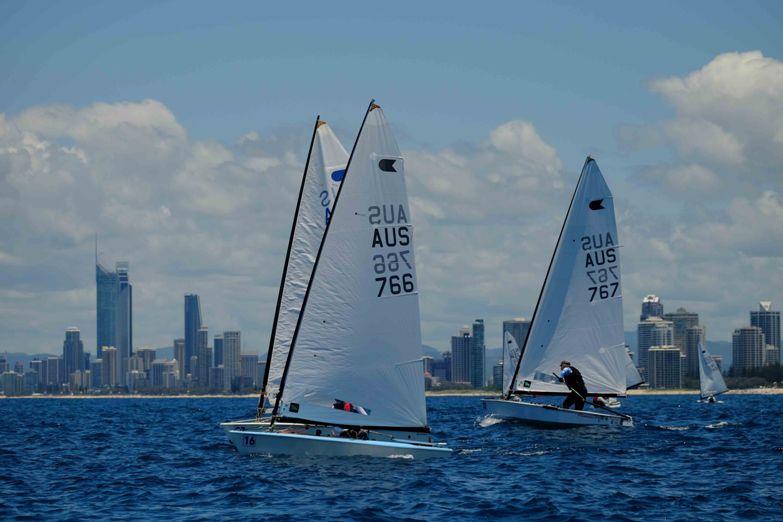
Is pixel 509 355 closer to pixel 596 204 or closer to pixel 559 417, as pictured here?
pixel 596 204

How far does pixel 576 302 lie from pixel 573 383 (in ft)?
14.0

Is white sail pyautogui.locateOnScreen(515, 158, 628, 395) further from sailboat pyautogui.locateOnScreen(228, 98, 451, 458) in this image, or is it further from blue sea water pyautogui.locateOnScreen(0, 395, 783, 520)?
sailboat pyautogui.locateOnScreen(228, 98, 451, 458)

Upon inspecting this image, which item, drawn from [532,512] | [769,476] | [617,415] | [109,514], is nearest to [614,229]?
Result: [617,415]

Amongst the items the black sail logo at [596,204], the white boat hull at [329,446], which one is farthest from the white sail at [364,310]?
the black sail logo at [596,204]

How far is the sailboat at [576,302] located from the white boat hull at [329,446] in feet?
57.7

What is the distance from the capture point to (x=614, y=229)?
5128 centimetres

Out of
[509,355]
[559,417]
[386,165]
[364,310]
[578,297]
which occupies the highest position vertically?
[386,165]

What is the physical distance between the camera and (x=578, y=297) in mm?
50625

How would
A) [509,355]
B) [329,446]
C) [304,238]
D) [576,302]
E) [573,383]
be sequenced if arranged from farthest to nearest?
1. [509,355]
2. [576,302]
3. [573,383]
4. [304,238]
5. [329,446]

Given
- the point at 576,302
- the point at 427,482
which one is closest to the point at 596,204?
the point at 576,302

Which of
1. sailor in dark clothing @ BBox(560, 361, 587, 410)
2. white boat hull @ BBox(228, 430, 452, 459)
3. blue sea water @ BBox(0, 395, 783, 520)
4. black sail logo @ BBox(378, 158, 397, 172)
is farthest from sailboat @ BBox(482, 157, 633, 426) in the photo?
black sail logo @ BBox(378, 158, 397, 172)

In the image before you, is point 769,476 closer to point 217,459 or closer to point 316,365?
point 316,365

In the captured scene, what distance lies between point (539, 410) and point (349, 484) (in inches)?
775

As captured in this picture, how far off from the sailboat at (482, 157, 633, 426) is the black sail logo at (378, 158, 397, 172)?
19.4m
